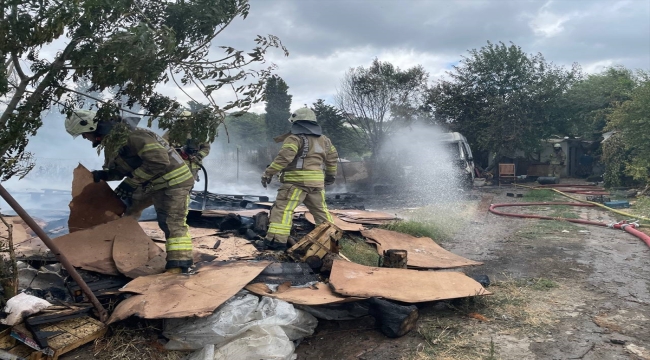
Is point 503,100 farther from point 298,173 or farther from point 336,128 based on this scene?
point 298,173

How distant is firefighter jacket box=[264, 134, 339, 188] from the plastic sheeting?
2197 mm

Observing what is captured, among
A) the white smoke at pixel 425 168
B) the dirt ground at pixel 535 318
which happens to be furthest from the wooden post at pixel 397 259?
the white smoke at pixel 425 168

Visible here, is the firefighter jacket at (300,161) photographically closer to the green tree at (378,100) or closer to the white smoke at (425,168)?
the white smoke at (425,168)

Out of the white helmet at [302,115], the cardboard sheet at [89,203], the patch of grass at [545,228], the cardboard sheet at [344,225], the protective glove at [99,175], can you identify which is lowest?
the patch of grass at [545,228]

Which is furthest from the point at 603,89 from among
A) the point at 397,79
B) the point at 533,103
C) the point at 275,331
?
the point at 275,331

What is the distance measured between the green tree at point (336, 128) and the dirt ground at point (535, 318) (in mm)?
14215

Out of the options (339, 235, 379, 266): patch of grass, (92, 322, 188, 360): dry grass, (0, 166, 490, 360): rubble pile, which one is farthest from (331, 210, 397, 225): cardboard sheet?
(92, 322, 188, 360): dry grass

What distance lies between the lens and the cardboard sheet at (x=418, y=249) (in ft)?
15.3

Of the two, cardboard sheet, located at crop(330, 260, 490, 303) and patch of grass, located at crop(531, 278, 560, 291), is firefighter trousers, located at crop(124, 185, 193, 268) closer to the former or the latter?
cardboard sheet, located at crop(330, 260, 490, 303)

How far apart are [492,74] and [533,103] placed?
221 centimetres

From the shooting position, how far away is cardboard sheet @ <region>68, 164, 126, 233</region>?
13.6ft

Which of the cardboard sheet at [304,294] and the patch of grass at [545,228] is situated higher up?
the cardboard sheet at [304,294]

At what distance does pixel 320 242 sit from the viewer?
4.38 metres

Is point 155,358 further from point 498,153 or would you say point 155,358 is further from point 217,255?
point 498,153
